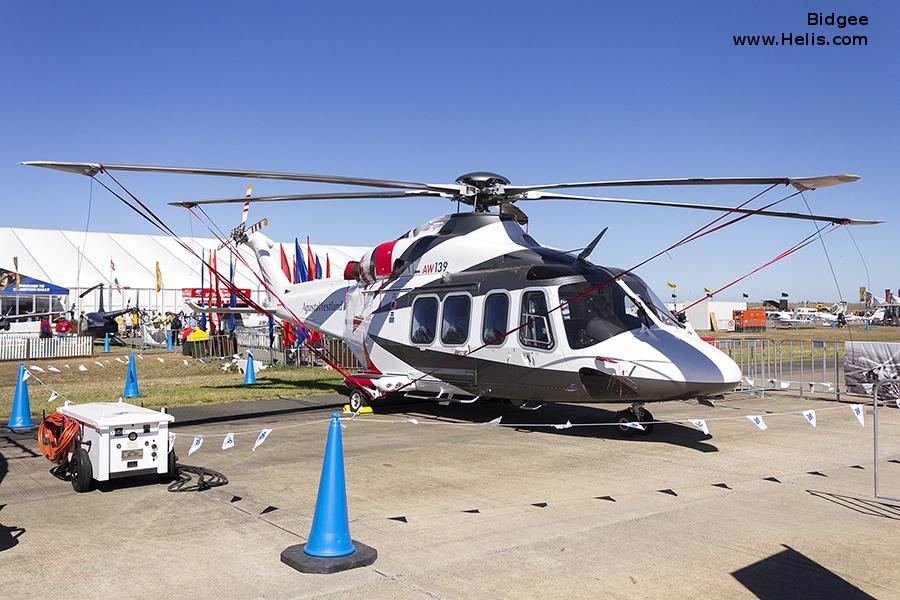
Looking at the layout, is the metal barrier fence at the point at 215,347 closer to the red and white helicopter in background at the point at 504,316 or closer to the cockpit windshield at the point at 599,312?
the red and white helicopter in background at the point at 504,316

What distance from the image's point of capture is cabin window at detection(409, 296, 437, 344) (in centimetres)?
1334

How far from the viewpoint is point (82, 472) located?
312 inches

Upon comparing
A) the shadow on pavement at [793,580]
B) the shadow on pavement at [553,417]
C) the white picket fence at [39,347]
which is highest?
the white picket fence at [39,347]

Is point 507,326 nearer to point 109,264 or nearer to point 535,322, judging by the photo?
point 535,322

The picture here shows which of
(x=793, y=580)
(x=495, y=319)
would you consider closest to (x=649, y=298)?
(x=495, y=319)

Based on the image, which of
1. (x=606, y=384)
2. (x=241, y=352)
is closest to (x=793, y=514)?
(x=606, y=384)

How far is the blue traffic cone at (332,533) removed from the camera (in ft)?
18.2

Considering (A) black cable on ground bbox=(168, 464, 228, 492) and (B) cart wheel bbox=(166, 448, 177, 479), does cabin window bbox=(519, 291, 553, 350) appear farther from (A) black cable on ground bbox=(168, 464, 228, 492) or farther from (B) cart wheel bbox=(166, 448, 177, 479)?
(B) cart wheel bbox=(166, 448, 177, 479)

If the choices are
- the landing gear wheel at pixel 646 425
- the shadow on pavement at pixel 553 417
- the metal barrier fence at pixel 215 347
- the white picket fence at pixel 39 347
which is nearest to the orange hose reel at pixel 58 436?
the shadow on pavement at pixel 553 417

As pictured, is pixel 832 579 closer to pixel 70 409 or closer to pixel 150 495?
pixel 150 495

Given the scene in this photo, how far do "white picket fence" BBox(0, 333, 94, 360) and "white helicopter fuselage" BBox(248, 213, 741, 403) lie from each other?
749 inches

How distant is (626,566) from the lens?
554 cm

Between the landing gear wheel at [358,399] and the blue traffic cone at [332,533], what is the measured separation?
8727 millimetres

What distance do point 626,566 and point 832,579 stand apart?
4.70 ft
